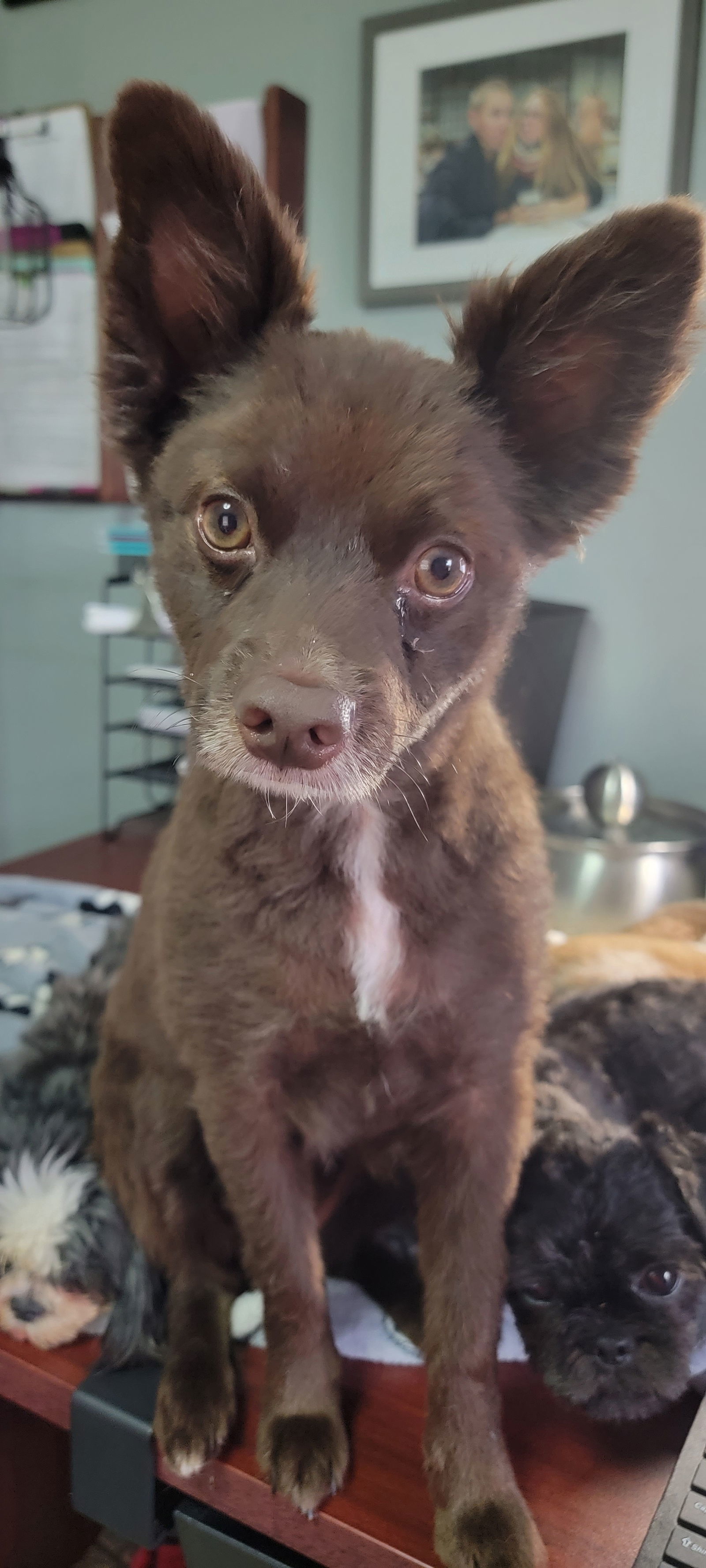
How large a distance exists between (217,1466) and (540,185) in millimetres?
1691

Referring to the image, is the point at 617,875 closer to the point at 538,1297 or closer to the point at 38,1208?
the point at 538,1297

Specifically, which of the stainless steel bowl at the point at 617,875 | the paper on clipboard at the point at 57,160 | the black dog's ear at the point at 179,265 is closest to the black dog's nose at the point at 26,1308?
the black dog's ear at the point at 179,265

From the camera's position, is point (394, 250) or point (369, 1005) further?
point (394, 250)

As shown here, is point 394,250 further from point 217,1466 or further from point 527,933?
point 217,1466

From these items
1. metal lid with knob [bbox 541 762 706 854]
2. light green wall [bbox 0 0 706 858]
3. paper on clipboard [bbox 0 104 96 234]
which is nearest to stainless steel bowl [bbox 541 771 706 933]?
metal lid with knob [bbox 541 762 706 854]

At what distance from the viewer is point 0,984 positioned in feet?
3.91

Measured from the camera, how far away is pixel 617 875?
1.24 m

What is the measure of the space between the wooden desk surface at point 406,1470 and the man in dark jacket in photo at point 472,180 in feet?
5.31

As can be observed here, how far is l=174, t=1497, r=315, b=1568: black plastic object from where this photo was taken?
0.62 m

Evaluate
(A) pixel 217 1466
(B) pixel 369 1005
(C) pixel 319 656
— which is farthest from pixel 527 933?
(A) pixel 217 1466

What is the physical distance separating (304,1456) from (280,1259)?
117 mm

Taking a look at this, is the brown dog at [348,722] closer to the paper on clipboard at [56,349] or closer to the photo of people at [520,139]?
the photo of people at [520,139]

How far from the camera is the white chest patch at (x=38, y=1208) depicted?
0.74 metres

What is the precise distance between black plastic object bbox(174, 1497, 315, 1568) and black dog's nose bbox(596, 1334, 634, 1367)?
24cm
